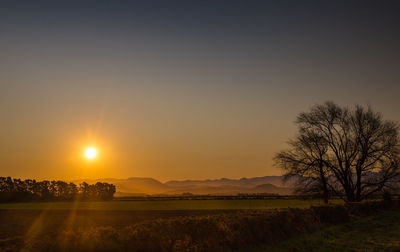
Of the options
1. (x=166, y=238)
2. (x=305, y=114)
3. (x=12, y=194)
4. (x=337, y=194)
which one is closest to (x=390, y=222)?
(x=337, y=194)

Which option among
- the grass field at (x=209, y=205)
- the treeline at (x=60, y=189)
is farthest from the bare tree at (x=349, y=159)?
the treeline at (x=60, y=189)

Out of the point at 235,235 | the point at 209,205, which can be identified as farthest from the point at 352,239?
the point at 209,205

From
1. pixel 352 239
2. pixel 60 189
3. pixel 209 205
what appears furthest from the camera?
pixel 60 189

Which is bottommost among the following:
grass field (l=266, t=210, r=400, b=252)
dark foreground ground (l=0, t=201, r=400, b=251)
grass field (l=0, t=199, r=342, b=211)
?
grass field (l=0, t=199, r=342, b=211)

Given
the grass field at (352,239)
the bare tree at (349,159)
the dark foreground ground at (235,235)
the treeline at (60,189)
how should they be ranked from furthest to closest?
the treeline at (60,189) → the bare tree at (349,159) → the grass field at (352,239) → the dark foreground ground at (235,235)

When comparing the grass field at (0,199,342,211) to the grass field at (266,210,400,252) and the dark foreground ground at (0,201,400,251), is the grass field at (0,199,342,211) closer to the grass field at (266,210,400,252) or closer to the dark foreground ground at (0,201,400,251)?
the grass field at (266,210,400,252)

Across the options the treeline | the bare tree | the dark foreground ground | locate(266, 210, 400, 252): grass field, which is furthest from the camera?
the treeline

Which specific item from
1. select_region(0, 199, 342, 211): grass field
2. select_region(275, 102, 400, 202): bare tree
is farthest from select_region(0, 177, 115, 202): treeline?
select_region(275, 102, 400, 202): bare tree

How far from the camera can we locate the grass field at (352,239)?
12.3m

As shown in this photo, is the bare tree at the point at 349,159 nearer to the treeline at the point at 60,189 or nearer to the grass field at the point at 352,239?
the grass field at the point at 352,239

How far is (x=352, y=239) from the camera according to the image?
572 inches

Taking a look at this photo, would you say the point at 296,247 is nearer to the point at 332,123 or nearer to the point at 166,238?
the point at 166,238

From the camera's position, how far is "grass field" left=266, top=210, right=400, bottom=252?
12338mm

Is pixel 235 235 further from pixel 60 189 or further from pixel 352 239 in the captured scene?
pixel 60 189
